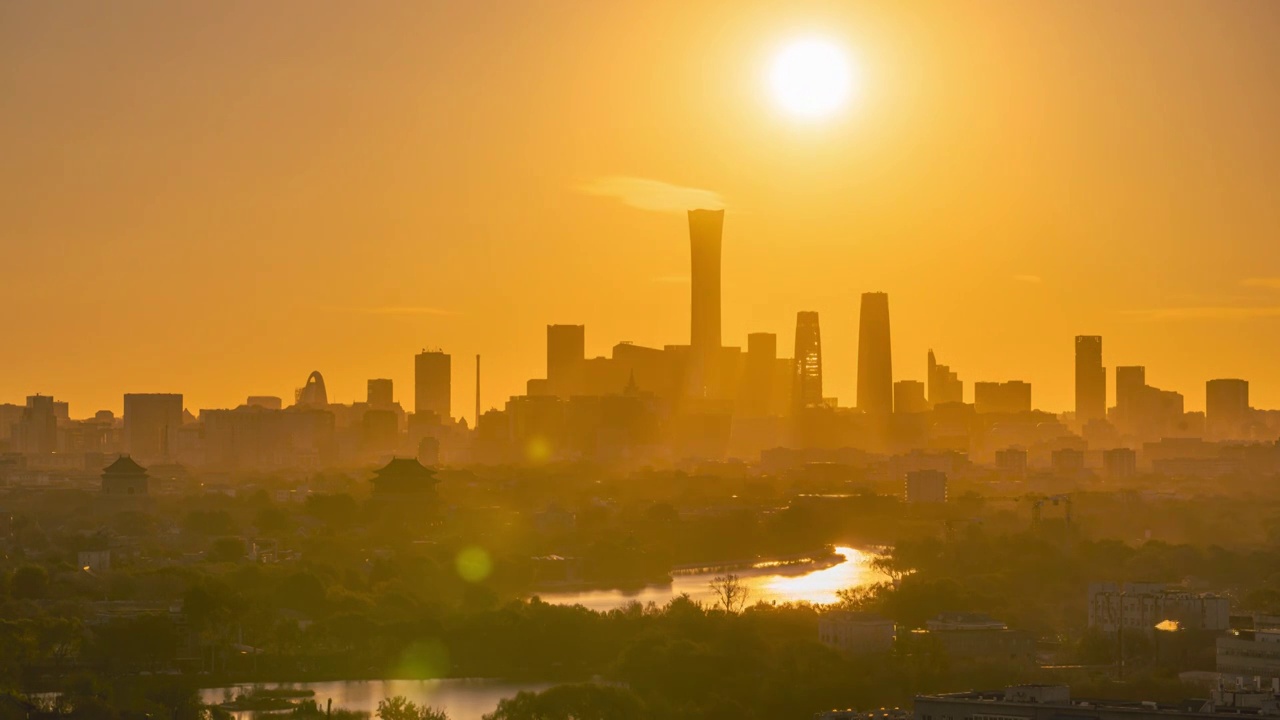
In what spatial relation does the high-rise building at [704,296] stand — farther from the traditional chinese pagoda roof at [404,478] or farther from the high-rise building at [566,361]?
the traditional chinese pagoda roof at [404,478]

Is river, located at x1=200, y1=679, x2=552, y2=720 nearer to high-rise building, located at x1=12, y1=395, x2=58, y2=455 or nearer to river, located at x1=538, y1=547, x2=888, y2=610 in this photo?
river, located at x1=538, y1=547, x2=888, y2=610

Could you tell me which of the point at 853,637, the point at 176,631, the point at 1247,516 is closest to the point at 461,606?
the point at 176,631

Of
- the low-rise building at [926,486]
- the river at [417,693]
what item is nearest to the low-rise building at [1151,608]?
the river at [417,693]

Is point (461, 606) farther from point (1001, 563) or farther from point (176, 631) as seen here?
point (1001, 563)

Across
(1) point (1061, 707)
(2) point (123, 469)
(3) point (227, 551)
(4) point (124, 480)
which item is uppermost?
(2) point (123, 469)

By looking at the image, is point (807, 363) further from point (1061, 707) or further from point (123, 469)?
point (1061, 707)

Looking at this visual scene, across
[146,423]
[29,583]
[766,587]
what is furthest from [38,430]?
[29,583]

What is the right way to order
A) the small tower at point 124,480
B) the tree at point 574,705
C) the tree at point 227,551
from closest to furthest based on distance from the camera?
1. the tree at point 574,705
2. the tree at point 227,551
3. the small tower at point 124,480

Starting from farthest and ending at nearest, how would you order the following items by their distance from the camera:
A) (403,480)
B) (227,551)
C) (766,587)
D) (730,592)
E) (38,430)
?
(38,430) → (403,480) → (227,551) → (766,587) → (730,592)
